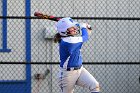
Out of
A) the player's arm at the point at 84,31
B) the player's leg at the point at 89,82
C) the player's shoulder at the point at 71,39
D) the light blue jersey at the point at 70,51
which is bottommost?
the player's leg at the point at 89,82

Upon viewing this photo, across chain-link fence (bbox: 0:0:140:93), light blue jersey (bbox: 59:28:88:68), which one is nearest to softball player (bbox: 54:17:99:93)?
light blue jersey (bbox: 59:28:88:68)

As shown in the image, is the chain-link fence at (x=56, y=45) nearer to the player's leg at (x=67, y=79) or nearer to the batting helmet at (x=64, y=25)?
the player's leg at (x=67, y=79)

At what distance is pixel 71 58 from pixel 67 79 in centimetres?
27

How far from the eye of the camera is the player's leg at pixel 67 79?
6.59 meters

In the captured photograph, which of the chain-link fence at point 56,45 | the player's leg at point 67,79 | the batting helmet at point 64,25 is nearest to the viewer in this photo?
the batting helmet at point 64,25

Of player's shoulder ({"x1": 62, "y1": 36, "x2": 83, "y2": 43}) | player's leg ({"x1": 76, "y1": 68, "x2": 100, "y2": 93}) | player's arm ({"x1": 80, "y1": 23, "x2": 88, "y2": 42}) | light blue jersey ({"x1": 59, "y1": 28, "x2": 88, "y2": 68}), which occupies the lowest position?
player's leg ({"x1": 76, "y1": 68, "x2": 100, "y2": 93})

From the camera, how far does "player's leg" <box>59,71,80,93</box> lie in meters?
6.59

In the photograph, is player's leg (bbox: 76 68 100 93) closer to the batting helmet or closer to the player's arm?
the player's arm

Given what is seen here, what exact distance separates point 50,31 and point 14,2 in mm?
839

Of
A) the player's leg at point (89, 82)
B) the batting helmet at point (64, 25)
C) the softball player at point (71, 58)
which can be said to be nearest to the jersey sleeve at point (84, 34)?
the softball player at point (71, 58)

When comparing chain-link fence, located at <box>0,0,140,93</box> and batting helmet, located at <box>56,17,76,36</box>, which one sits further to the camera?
chain-link fence, located at <box>0,0,140,93</box>

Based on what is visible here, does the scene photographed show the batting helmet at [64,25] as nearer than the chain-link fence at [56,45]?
Yes

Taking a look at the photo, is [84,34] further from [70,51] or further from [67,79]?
[67,79]

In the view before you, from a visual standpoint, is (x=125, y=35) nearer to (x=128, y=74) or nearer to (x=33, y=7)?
(x=128, y=74)
